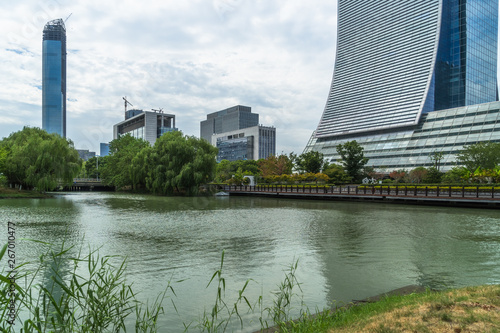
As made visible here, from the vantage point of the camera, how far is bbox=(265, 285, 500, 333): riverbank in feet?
15.8

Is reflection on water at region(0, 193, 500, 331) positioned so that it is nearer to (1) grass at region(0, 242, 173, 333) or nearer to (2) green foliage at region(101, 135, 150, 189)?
(1) grass at region(0, 242, 173, 333)

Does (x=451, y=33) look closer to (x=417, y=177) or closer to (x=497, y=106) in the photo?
(x=497, y=106)

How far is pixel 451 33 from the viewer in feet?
351

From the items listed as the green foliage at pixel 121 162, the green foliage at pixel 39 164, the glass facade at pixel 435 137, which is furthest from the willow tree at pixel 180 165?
the glass facade at pixel 435 137

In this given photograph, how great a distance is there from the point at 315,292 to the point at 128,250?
8072 millimetres

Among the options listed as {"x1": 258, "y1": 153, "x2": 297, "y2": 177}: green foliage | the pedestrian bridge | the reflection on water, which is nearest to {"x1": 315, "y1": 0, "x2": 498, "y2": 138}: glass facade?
{"x1": 258, "y1": 153, "x2": 297, "y2": 177}: green foliage

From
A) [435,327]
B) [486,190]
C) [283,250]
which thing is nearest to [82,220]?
[283,250]

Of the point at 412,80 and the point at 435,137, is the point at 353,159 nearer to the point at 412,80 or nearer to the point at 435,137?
the point at 435,137

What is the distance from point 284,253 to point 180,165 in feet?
144

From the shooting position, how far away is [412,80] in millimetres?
101688

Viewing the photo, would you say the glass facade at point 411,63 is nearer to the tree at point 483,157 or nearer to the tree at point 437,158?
the tree at point 437,158

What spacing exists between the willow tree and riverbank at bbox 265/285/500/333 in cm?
4766

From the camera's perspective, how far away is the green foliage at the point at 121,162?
72188 millimetres

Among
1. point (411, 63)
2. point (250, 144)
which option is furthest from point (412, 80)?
point (250, 144)
